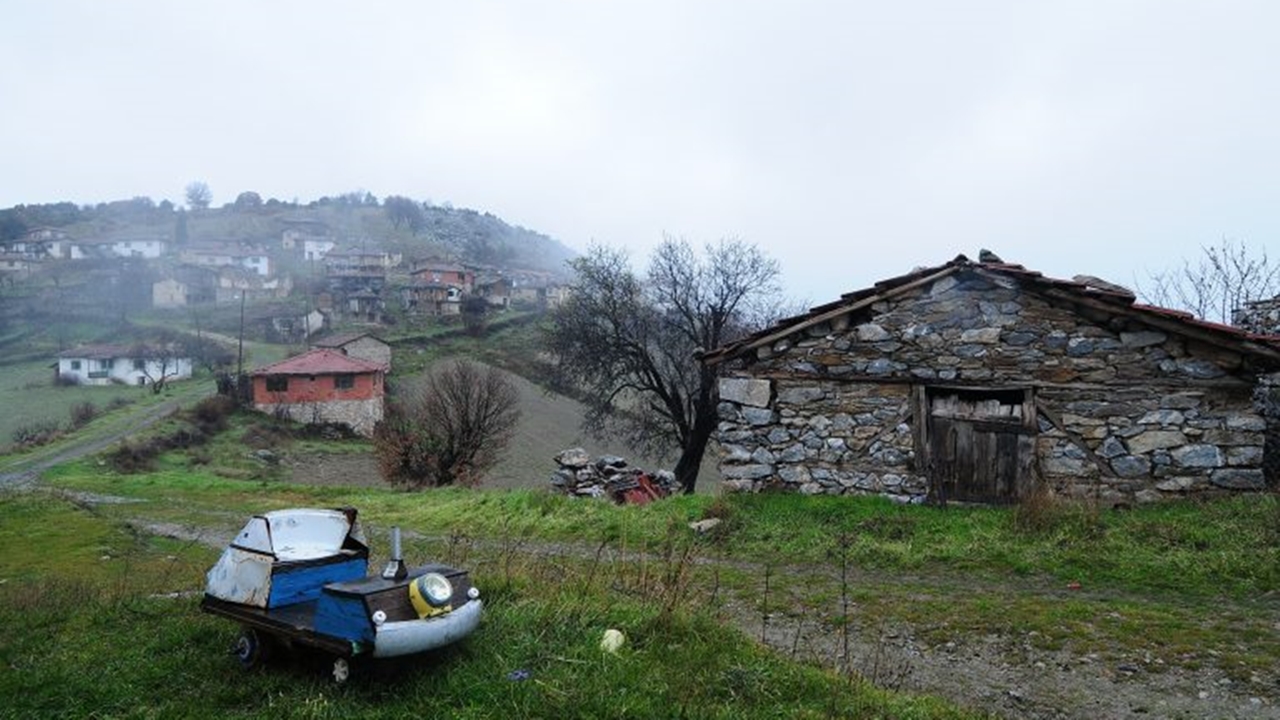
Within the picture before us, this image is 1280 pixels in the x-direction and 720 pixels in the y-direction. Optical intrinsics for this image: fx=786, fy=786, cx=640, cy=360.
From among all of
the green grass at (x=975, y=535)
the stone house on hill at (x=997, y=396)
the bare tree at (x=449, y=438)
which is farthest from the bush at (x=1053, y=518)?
the bare tree at (x=449, y=438)

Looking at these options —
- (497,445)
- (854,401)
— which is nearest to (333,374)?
(497,445)

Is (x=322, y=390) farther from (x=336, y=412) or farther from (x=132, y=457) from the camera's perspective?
(x=132, y=457)

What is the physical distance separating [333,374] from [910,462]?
45138 millimetres

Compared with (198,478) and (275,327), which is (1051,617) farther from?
(275,327)

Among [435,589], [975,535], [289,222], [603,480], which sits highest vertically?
[289,222]

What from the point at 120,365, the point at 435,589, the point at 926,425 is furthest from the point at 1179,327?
the point at 120,365

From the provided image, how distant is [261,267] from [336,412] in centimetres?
6675

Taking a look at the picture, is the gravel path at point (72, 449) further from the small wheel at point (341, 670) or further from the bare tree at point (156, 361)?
the small wheel at point (341, 670)

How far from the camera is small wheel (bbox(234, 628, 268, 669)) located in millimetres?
5082

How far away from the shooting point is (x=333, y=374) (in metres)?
50.0

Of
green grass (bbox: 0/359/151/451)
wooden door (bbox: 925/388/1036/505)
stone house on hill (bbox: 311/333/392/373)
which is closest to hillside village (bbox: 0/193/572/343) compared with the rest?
stone house on hill (bbox: 311/333/392/373)

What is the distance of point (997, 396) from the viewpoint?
11172mm

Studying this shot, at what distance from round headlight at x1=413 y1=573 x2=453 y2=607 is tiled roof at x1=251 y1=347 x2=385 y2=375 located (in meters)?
48.4

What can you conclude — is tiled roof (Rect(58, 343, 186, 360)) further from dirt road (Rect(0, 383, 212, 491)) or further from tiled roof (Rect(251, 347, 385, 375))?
tiled roof (Rect(251, 347, 385, 375))
